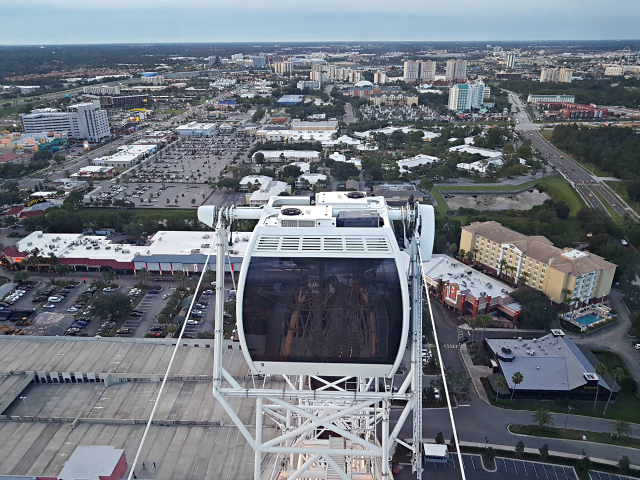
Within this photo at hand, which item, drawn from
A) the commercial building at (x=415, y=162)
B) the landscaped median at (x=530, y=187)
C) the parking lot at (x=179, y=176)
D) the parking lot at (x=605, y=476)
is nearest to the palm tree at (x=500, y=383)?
the parking lot at (x=605, y=476)

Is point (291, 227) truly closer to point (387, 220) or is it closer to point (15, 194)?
point (387, 220)

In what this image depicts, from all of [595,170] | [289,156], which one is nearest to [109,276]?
[289,156]

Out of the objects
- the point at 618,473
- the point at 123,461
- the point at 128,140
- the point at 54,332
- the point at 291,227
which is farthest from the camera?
the point at 128,140

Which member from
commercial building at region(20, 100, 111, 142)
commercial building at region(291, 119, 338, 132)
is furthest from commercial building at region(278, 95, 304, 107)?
commercial building at region(20, 100, 111, 142)

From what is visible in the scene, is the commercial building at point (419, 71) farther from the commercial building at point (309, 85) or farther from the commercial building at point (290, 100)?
the commercial building at point (290, 100)

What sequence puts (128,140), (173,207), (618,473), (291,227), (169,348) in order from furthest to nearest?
(128,140)
(173,207)
(169,348)
(618,473)
(291,227)

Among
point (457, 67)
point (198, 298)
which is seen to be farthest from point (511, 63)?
point (198, 298)
